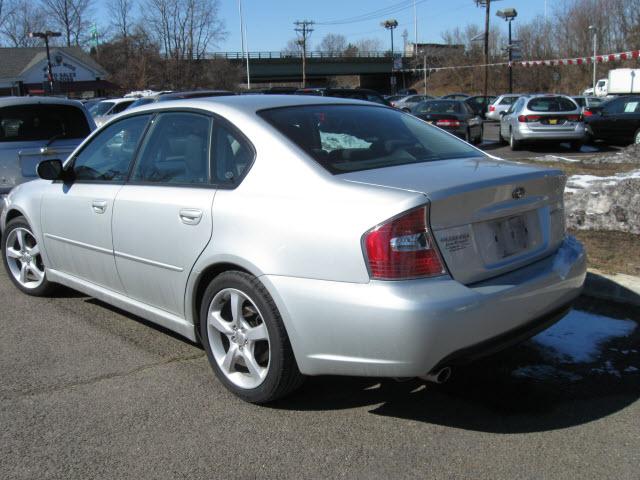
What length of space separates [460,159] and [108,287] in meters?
2.55

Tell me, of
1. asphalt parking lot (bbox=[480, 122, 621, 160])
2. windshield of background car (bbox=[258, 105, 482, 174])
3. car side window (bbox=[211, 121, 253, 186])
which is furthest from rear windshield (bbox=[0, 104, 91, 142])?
asphalt parking lot (bbox=[480, 122, 621, 160])

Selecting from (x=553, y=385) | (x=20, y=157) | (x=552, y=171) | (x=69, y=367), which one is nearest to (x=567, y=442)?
(x=553, y=385)

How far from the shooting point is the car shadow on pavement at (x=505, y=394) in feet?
10.9

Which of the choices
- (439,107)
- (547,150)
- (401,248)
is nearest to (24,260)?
(401,248)

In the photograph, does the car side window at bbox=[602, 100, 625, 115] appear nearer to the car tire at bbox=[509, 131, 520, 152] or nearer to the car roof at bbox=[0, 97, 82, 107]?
the car tire at bbox=[509, 131, 520, 152]

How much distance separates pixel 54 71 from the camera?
59281mm

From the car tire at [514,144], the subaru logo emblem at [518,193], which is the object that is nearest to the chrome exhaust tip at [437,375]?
the subaru logo emblem at [518,193]

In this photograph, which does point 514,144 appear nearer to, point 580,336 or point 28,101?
point 28,101

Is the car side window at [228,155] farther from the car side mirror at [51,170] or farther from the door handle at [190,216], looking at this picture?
the car side mirror at [51,170]

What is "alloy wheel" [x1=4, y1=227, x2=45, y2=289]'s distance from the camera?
18.0 ft

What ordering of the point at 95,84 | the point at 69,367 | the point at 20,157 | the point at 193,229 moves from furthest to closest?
the point at 95,84 < the point at 20,157 < the point at 69,367 < the point at 193,229

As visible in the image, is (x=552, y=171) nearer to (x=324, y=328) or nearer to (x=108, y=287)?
(x=324, y=328)

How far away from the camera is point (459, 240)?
9.91 feet

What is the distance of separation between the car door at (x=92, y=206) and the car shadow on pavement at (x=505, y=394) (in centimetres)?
176
